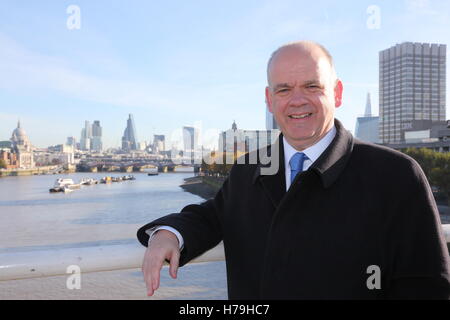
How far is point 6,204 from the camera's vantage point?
88.8 feet

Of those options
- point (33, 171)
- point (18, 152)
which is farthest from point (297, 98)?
point (18, 152)

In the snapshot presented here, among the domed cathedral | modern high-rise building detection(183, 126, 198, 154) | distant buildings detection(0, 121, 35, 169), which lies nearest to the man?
modern high-rise building detection(183, 126, 198, 154)

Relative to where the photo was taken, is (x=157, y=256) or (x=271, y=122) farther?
(x=271, y=122)

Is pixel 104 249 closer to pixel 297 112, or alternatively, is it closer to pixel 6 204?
pixel 297 112

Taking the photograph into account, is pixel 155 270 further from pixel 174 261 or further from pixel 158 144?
pixel 158 144

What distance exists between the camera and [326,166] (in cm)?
100

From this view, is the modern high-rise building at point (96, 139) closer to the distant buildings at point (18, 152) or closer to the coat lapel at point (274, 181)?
the distant buildings at point (18, 152)

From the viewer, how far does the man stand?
0.92 meters

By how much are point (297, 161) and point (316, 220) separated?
0.19 meters

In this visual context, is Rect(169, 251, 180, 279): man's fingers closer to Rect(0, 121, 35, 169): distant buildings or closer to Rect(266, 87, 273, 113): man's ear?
Rect(266, 87, 273, 113): man's ear

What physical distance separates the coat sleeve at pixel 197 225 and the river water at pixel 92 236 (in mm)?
8222

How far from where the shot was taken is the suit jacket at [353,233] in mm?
906

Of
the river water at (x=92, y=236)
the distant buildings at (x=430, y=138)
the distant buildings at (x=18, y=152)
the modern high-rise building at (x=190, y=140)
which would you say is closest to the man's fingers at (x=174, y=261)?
the river water at (x=92, y=236)
